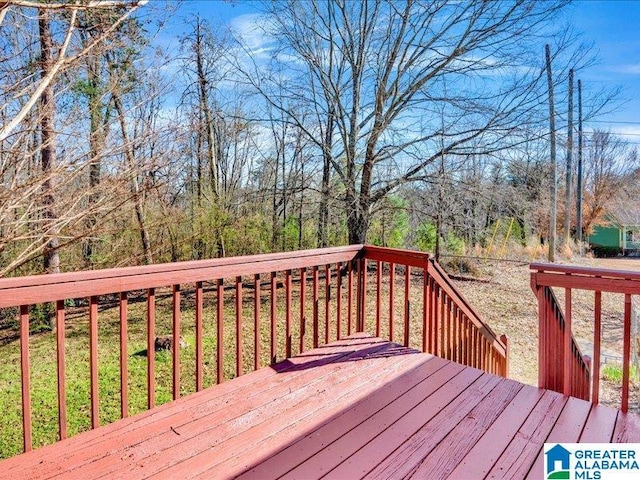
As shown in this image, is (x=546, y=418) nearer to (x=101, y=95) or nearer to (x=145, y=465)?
(x=145, y=465)

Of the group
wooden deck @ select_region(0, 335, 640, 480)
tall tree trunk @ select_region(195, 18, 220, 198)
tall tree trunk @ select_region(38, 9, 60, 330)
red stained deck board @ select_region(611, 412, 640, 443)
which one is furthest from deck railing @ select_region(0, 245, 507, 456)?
tall tree trunk @ select_region(195, 18, 220, 198)

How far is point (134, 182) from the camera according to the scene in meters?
5.92

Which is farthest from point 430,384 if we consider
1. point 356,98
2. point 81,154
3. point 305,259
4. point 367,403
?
point 356,98

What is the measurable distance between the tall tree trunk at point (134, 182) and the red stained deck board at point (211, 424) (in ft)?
12.8

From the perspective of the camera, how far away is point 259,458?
1881mm

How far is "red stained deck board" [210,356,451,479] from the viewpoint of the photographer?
1.80 m

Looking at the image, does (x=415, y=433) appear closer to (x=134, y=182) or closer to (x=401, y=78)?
(x=134, y=182)

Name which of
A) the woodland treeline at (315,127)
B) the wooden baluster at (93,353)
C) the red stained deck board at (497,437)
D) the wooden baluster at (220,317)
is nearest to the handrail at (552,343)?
the red stained deck board at (497,437)

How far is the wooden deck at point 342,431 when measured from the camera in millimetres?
1785

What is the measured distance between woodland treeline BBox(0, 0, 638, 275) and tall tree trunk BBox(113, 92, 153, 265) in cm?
4

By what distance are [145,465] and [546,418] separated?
2.10 meters

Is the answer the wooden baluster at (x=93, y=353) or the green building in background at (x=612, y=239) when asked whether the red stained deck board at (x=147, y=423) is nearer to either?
the wooden baluster at (x=93, y=353)

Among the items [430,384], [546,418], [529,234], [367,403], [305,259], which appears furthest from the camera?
[529,234]

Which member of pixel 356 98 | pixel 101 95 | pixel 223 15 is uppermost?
pixel 223 15
